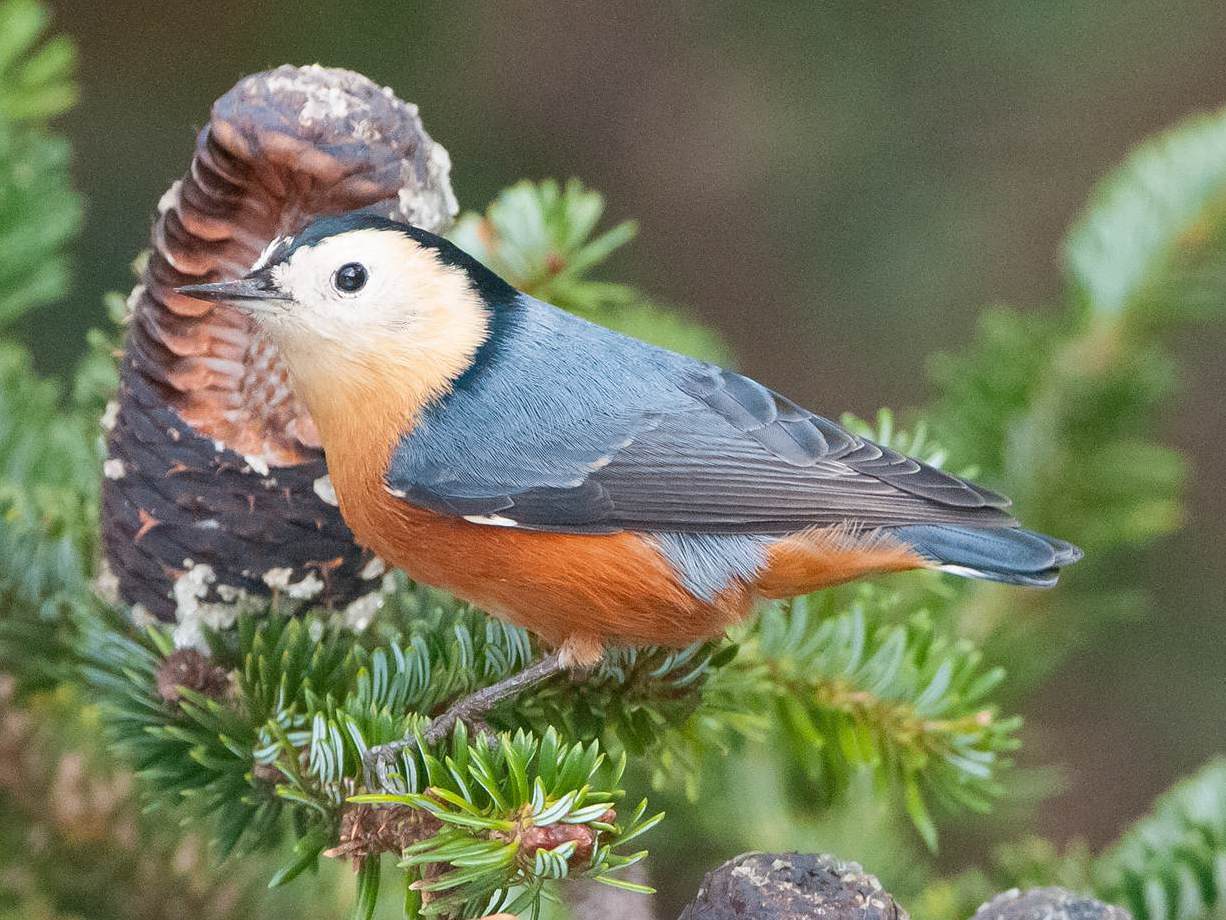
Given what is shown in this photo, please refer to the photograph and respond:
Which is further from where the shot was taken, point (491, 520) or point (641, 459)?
point (641, 459)

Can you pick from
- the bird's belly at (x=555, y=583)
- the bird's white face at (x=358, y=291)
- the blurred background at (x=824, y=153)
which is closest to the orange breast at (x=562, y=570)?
the bird's belly at (x=555, y=583)

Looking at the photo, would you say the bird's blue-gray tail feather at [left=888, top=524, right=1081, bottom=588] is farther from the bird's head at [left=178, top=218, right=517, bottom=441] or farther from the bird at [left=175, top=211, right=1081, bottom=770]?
the bird's head at [left=178, top=218, right=517, bottom=441]

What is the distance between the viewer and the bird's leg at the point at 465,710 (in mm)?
1377

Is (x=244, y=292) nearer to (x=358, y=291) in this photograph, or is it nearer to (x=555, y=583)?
(x=358, y=291)

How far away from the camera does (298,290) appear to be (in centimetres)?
166

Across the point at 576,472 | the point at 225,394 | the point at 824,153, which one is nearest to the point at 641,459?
the point at 576,472

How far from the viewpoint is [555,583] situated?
178cm

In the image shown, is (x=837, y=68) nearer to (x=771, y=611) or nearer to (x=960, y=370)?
(x=960, y=370)

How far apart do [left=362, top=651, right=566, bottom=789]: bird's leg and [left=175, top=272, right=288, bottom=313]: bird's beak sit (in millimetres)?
509

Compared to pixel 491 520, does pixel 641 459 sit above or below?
above

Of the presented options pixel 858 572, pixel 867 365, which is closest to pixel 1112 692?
pixel 867 365

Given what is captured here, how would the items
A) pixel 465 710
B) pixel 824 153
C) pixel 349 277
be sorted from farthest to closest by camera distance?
pixel 824 153 < pixel 349 277 < pixel 465 710

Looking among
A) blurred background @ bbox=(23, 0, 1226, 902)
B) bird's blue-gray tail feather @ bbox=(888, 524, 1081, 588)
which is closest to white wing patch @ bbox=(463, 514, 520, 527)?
bird's blue-gray tail feather @ bbox=(888, 524, 1081, 588)

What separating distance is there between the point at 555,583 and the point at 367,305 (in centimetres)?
45
